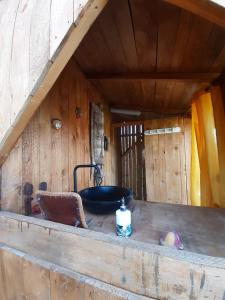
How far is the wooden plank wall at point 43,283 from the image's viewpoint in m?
0.54

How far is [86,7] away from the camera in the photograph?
20.4 inches

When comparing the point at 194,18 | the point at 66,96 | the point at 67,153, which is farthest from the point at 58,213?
the point at 194,18

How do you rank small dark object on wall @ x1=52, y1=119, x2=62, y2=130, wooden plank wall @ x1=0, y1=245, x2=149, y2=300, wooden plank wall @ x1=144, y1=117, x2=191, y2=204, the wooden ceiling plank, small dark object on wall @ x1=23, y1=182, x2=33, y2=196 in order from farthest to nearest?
1. wooden plank wall @ x1=144, y1=117, x2=191, y2=204
2. small dark object on wall @ x1=52, y1=119, x2=62, y2=130
3. small dark object on wall @ x1=23, y1=182, x2=33, y2=196
4. the wooden ceiling plank
5. wooden plank wall @ x1=0, y1=245, x2=149, y2=300

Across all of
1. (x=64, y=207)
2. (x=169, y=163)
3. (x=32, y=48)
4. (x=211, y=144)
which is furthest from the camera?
(x=169, y=163)

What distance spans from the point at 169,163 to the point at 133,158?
74 cm

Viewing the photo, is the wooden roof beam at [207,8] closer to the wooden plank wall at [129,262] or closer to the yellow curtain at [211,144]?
the wooden plank wall at [129,262]

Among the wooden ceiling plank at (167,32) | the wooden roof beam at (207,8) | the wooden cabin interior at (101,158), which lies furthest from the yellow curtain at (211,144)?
the wooden roof beam at (207,8)

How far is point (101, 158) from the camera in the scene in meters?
2.20

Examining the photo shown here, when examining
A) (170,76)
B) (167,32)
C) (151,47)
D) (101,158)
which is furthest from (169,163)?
(167,32)

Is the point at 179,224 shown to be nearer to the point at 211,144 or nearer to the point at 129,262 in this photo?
the point at 129,262

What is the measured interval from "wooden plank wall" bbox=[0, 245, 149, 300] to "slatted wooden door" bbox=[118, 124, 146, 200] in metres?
2.70

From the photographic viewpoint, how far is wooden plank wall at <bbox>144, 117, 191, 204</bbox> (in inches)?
112

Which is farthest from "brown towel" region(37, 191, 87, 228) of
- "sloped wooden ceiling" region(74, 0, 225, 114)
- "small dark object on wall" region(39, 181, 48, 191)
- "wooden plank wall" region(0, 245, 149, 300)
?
"sloped wooden ceiling" region(74, 0, 225, 114)

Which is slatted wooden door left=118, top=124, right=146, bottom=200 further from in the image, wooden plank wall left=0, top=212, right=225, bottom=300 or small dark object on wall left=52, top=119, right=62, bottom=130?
wooden plank wall left=0, top=212, right=225, bottom=300
